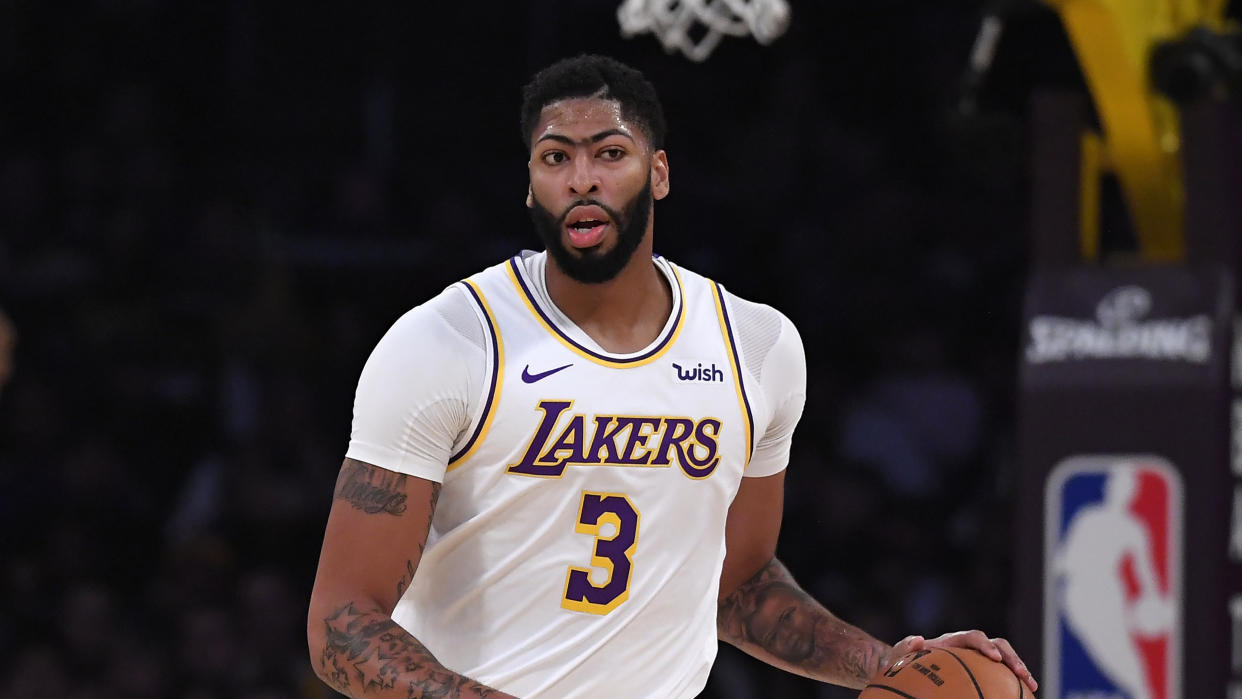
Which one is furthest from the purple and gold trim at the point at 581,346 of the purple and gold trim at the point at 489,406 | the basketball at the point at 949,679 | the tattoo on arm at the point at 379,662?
the basketball at the point at 949,679

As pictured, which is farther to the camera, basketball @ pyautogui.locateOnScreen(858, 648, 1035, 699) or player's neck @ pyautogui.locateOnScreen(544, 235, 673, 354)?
player's neck @ pyautogui.locateOnScreen(544, 235, 673, 354)

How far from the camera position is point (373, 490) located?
9.44 feet

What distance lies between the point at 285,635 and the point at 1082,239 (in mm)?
3863

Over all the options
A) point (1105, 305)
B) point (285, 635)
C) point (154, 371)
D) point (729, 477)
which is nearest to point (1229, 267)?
point (1105, 305)

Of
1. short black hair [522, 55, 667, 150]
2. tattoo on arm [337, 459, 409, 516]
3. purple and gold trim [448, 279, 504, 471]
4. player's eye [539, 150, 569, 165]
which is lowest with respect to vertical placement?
tattoo on arm [337, 459, 409, 516]

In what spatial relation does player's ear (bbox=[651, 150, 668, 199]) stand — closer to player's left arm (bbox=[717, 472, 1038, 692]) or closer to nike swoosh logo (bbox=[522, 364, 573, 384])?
nike swoosh logo (bbox=[522, 364, 573, 384])

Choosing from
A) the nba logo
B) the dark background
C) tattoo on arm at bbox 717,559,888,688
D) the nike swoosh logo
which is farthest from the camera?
the dark background

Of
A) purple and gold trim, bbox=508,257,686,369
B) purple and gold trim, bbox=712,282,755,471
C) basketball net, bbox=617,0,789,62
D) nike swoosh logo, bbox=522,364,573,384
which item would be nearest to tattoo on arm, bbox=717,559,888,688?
purple and gold trim, bbox=712,282,755,471

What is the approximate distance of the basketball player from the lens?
9.46 ft

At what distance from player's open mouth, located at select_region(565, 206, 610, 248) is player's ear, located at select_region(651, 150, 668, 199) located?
17cm

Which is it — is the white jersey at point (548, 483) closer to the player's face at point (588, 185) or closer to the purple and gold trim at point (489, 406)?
the purple and gold trim at point (489, 406)

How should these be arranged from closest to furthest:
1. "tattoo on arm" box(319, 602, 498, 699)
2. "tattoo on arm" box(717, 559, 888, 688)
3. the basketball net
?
"tattoo on arm" box(319, 602, 498, 699), "tattoo on arm" box(717, 559, 888, 688), the basketball net

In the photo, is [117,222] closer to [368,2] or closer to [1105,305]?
[368,2]

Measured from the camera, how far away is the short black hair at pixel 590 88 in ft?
10.3
